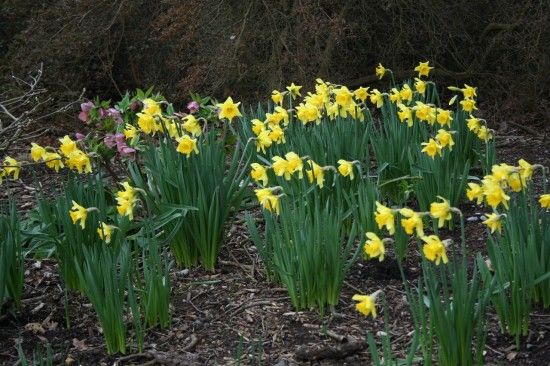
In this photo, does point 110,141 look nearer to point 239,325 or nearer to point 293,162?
point 293,162

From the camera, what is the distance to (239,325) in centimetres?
300

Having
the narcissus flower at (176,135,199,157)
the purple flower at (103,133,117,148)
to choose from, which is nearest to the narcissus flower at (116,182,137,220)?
the narcissus flower at (176,135,199,157)

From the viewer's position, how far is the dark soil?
2.65 meters

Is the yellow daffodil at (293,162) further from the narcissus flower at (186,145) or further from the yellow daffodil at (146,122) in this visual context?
the yellow daffodil at (146,122)

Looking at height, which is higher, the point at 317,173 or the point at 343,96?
the point at 343,96

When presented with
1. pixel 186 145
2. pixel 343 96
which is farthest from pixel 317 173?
pixel 343 96

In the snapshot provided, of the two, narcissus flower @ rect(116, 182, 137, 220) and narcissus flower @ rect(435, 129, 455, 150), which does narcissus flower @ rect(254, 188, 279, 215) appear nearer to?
narcissus flower @ rect(116, 182, 137, 220)

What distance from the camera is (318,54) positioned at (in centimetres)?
664

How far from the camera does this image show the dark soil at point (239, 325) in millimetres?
2646

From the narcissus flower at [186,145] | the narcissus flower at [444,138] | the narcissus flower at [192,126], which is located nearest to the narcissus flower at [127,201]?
the narcissus flower at [186,145]

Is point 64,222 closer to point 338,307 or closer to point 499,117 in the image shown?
point 338,307

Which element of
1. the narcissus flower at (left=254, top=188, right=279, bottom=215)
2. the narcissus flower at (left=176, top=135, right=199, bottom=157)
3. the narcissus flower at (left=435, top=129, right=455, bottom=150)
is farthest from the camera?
the narcissus flower at (left=435, top=129, right=455, bottom=150)

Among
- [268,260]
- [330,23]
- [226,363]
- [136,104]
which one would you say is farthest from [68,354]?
[330,23]

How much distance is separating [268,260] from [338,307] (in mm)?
347
